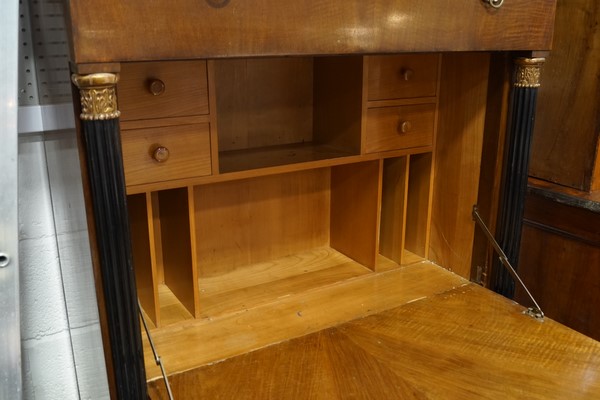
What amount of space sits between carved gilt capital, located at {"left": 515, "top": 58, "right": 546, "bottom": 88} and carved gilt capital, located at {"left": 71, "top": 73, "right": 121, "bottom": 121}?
81 centimetres

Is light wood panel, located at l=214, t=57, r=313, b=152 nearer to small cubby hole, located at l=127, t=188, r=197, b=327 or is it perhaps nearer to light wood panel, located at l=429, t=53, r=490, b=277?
small cubby hole, located at l=127, t=188, r=197, b=327

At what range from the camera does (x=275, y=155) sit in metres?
1.30

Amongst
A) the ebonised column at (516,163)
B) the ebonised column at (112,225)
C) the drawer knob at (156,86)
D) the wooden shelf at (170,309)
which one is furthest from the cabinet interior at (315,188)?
the ebonised column at (112,225)

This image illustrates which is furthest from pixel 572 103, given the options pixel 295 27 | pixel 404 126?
pixel 295 27

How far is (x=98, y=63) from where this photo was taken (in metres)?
0.70

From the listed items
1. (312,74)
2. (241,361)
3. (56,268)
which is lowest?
(241,361)

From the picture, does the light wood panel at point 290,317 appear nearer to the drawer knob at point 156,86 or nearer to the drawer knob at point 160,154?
the drawer knob at point 160,154

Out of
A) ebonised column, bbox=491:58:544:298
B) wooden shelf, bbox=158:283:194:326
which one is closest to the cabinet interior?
wooden shelf, bbox=158:283:194:326

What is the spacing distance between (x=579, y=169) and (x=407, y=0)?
2.87 ft

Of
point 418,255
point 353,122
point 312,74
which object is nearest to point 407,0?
point 353,122

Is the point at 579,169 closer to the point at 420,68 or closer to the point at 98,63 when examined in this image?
the point at 420,68

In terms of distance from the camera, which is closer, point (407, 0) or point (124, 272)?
point (124, 272)

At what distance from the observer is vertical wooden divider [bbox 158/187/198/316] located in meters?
1.15

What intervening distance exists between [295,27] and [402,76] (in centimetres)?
54
